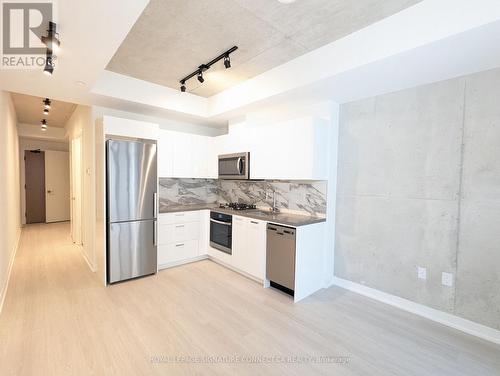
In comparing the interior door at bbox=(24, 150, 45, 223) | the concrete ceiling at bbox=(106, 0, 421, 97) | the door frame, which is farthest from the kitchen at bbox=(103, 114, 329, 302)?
the interior door at bbox=(24, 150, 45, 223)

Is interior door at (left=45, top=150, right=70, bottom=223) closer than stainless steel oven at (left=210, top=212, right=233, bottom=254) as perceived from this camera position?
No

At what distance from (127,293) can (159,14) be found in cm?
309

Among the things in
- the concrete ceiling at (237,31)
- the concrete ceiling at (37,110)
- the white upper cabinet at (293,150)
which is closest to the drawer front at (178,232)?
the white upper cabinet at (293,150)

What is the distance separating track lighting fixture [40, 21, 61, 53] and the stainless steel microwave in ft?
8.33

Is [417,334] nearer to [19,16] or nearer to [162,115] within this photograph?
[19,16]

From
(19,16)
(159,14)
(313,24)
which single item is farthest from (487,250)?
(19,16)

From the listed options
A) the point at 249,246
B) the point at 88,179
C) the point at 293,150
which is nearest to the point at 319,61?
the point at 293,150

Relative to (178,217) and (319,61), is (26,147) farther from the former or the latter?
(319,61)

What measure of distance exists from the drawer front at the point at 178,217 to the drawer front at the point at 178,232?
5 centimetres

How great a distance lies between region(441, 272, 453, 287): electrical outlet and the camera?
2.53 m

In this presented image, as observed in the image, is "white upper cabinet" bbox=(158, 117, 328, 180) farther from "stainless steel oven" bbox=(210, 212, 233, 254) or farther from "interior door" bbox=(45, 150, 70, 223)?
"interior door" bbox=(45, 150, 70, 223)

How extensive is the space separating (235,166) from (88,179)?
2.46m

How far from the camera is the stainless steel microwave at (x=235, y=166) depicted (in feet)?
12.9

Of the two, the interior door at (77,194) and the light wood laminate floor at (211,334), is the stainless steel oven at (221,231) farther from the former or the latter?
the interior door at (77,194)
